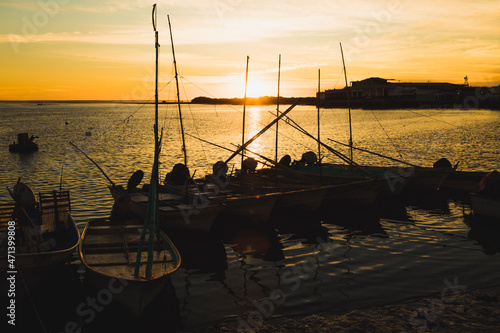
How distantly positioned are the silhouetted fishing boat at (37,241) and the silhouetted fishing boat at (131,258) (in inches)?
32.2

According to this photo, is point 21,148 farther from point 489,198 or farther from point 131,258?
point 489,198

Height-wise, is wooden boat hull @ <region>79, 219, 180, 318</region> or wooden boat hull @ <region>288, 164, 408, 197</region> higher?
wooden boat hull @ <region>288, 164, 408, 197</region>

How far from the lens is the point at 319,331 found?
11664 mm

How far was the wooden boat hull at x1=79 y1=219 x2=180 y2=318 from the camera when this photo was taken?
1198 centimetres

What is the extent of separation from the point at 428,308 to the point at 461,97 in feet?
625

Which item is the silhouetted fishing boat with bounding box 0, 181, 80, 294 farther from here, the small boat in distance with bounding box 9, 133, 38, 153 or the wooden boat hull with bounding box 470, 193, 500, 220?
the small boat in distance with bounding box 9, 133, 38, 153

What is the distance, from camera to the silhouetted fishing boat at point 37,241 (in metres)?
13.2

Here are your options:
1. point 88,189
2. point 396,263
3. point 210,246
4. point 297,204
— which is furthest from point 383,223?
point 88,189

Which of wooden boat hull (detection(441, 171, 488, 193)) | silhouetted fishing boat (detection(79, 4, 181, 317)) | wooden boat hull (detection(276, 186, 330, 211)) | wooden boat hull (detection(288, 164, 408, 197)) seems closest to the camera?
silhouetted fishing boat (detection(79, 4, 181, 317))

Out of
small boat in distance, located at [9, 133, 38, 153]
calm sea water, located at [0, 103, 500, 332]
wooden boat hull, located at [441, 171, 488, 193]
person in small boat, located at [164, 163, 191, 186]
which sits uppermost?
small boat in distance, located at [9, 133, 38, 153]

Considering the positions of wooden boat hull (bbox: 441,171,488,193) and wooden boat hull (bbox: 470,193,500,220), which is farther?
wooden boat hull (bbox: 441,171,488,193)

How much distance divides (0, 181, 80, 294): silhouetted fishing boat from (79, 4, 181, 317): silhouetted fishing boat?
82 cm

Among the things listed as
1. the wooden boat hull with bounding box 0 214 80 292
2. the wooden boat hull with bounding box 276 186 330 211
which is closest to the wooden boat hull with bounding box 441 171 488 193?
the wooden boat hull with bounding box 276 186 330 211

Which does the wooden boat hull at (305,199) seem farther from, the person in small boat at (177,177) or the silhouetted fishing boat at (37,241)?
the silhouetted fishing boat at (37,241)
